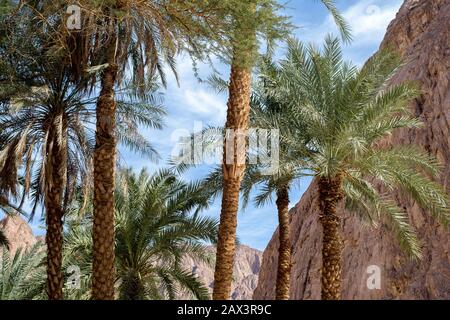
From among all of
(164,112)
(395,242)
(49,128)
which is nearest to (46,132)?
(49,128)

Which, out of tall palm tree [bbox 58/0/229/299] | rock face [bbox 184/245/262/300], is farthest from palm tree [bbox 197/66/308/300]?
rock face [bbox 184/245/262/300]

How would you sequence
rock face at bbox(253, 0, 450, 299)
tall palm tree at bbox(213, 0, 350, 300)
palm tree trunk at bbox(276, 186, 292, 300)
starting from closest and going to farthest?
tall palm tree at bbox(213, 0, 350, 300) < palm tree trunk at bbox(276, 186, 292, 300) < rock face at bbox(253, 0, 450, 299)

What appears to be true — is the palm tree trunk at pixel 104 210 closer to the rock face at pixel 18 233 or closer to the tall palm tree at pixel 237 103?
the tall palm tree at pixel 237 103

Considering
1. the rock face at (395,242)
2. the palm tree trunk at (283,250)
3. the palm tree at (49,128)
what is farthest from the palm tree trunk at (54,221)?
the rock face at (395,242)

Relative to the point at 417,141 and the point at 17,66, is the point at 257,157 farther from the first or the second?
the point at 417,141

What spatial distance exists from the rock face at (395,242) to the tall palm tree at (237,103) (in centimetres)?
890

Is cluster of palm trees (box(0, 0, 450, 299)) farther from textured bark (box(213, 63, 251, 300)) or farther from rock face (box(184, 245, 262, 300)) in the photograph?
rock face (box(184, 245, 262, 300))

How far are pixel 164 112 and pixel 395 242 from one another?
468 inches

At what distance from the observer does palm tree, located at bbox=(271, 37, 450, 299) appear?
13.3 m

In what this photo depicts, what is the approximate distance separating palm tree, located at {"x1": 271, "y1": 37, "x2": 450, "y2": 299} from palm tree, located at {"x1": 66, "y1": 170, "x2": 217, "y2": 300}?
446 centimetres

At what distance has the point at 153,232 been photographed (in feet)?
59.1

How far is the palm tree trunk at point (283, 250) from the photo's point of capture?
16906 millimetres

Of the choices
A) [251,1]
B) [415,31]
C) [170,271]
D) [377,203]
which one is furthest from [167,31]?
[415,31]

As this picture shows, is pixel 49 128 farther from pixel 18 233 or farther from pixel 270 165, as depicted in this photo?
pixel 18 233
